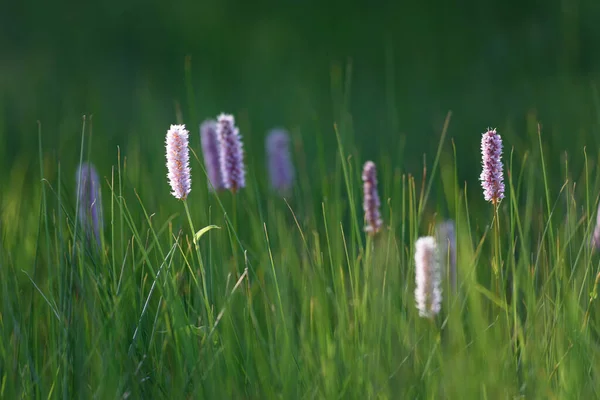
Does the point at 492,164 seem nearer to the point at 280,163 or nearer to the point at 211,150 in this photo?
the point at 211,150

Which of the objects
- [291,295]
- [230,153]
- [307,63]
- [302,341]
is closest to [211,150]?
[230,153]

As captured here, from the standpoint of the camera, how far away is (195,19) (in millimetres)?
7332

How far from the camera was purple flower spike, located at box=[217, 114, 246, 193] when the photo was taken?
2.19 m

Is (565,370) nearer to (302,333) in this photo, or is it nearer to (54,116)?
(302,333)

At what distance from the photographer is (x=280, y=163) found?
3.83 meters

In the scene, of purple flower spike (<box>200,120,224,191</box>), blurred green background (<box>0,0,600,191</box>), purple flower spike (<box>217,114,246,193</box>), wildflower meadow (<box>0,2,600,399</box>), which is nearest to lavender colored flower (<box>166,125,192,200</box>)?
wildflower meadow (<box>0,2,600,399</box>)

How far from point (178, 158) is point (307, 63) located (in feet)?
16.8

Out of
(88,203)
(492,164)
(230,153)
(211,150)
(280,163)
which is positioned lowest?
(492,164)

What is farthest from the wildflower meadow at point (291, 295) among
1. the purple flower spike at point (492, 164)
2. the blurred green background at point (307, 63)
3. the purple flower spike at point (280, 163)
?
the blurred green background at point (307, 63)

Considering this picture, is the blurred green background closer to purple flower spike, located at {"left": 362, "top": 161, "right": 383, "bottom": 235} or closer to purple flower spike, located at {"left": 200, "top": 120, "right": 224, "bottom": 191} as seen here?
purple flower spike, located at {"left": 200, "top": 120, "right": 224, "bottom": 191}

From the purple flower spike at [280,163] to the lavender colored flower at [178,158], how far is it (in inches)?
79.2

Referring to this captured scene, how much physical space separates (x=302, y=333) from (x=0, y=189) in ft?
4.57

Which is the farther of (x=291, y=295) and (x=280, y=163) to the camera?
(x=280, y=163)

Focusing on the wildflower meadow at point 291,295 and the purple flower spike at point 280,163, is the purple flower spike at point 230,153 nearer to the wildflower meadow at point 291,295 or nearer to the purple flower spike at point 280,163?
the wildflower meadow at point 291,295
